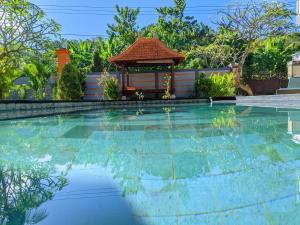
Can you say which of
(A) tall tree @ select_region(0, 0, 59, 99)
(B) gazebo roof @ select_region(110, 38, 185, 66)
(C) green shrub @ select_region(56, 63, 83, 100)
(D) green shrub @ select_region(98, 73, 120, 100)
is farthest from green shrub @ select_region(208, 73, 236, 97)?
(A) tall tree @ select_region(0, 0, 59, 99)

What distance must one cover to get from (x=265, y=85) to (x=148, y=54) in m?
7.30

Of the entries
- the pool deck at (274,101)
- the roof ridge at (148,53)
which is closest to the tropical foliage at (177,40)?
the roof ridge at (148,53)

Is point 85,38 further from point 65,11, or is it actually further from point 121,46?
point 121,46

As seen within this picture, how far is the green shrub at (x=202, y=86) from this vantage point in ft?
51.1

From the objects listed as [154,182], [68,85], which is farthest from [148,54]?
[154,182]

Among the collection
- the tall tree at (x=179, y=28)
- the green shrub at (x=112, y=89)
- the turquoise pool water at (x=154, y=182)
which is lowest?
the turquoise pool water at (x=154, y=182)

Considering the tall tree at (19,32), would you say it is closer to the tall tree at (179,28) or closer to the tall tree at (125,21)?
the tall tree at (125,21)

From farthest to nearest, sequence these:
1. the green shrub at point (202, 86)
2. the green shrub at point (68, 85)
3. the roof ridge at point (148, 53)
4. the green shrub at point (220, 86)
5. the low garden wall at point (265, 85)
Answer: the low garden wall at point (265, 85) < the green shrub at point (202, 86) < the roof ridge at point (148, 53) < the green shrub at point (220, 86) < the green shrub at point (68, 85)

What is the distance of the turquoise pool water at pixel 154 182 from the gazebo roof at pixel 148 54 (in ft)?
37.3

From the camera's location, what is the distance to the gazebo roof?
50.2 ft

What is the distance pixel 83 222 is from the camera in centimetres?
166

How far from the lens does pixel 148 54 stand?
15.6 metres

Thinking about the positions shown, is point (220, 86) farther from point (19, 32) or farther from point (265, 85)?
point (19, 32)

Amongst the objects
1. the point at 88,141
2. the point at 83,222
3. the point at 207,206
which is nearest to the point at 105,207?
the point at 83,222
